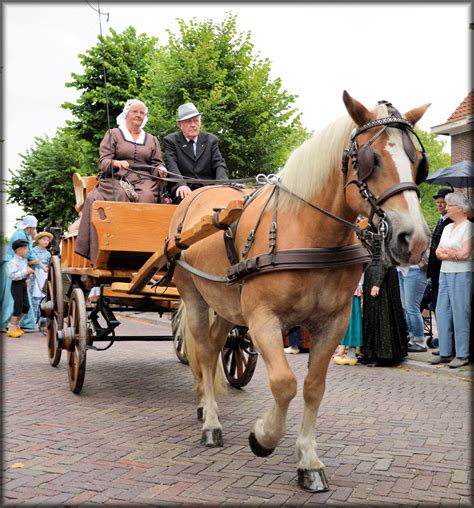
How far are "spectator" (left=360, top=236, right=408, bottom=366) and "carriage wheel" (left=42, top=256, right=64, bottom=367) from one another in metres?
4.06

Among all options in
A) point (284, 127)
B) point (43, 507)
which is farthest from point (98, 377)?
point (284, 127)

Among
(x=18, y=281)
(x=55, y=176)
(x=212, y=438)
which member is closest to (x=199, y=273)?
(x=212, y=438)

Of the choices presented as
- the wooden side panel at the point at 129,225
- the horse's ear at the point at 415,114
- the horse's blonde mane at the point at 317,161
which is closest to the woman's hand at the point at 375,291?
the wooden side panel at the point at 129,225

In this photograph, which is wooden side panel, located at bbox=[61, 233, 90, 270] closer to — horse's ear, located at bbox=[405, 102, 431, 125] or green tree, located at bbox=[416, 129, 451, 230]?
horse's ear, located at bbox=[405, 102, 431, 125]

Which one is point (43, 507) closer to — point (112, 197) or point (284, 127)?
point (112, 197)

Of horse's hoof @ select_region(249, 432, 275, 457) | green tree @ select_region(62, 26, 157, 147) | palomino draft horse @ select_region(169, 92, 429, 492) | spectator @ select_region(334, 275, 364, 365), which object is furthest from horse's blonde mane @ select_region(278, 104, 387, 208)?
green tree @ select_region(62, 26, 157, 147)

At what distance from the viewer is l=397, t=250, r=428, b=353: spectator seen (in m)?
9.31

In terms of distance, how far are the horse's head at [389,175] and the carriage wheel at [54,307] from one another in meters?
4.84

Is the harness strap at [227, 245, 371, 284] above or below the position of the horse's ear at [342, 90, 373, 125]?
below

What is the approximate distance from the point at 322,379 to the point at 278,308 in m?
0.59

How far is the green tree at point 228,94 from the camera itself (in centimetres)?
1933

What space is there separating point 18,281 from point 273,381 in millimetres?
9285

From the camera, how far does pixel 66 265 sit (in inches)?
315

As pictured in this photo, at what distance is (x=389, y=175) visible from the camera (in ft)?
10.7
